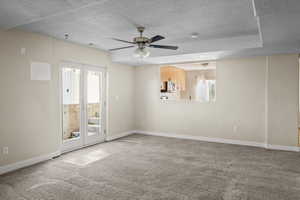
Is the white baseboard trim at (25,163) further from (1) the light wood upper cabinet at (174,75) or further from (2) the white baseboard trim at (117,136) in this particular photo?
(1) the light wood upper cabinet at (174,75)

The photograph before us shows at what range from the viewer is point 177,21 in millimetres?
3355

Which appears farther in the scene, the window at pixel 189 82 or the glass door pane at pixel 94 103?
the window at pixel 189 82

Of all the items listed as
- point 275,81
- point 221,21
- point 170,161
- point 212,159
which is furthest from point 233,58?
point 170,161

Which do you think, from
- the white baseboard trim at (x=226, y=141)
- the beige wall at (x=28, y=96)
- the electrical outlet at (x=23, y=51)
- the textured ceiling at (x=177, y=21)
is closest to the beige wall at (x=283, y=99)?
the white baseboard trim at (x=226, y=141)

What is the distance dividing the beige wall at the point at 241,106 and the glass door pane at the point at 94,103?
5.89 ft

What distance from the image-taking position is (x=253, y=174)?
3395mm

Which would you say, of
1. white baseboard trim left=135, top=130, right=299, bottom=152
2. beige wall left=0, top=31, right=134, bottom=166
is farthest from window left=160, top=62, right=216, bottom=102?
beige wall left=0, top=31, right=134, bottom=166

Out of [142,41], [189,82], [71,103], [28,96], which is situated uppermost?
[142,41]

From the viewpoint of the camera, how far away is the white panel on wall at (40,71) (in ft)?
12.7

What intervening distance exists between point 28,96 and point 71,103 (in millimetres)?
1094

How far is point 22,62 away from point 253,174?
462 cm

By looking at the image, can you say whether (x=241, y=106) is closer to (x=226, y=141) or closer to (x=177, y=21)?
(x=226, y=141)

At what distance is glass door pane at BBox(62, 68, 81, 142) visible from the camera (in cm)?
464

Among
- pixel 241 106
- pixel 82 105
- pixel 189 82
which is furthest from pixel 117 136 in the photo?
pixel 241 106
